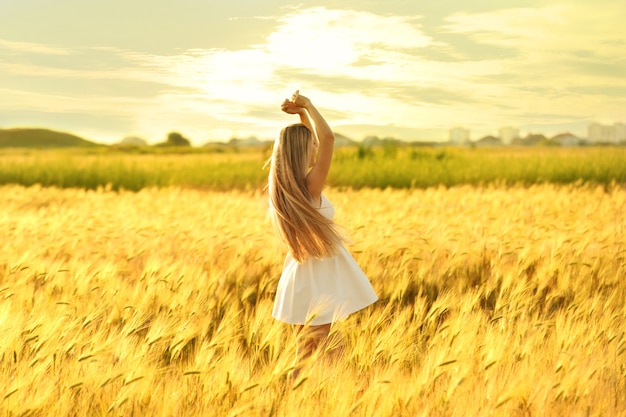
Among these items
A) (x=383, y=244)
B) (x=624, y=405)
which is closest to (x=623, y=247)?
(x=383, y=244)

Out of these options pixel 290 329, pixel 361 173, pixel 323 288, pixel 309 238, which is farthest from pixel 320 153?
pixel 361 173

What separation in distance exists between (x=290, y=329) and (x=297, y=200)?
83cm

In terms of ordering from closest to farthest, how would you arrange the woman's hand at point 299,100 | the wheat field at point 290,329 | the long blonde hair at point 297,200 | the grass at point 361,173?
the wheat field at point 290,329
the long blonde hair at point 297,200
the woman's hand at point 299,100
the grass at point 361,173

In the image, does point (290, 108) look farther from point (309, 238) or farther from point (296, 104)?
point (309, 238)

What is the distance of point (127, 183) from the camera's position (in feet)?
50.7

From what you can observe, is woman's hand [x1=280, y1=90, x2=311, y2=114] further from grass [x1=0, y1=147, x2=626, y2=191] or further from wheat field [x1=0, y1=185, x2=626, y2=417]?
grass [x1=0, y1=147, x2=626, y2=191]

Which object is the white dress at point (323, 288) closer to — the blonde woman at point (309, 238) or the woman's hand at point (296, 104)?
the blonde woman at point (309, 238)

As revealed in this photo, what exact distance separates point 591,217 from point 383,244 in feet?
10.6

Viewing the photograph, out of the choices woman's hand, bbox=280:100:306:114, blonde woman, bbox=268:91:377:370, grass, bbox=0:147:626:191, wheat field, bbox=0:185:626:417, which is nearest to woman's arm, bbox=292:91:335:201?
blonde woman, bbox=268:91:377:370

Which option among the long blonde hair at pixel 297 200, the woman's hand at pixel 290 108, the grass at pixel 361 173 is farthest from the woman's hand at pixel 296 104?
the grass at pixel 361 173

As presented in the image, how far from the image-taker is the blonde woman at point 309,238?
298cm

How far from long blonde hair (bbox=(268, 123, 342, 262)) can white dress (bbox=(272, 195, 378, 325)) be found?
0.07 meters

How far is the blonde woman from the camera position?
9.77 feet

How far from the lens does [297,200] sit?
2984mm
